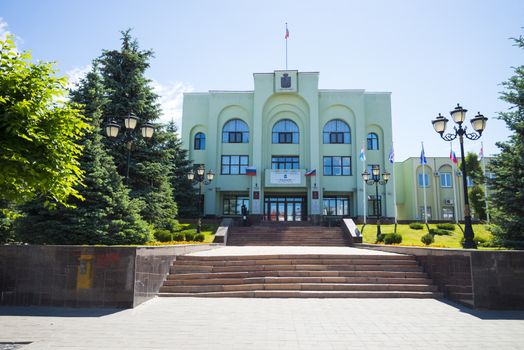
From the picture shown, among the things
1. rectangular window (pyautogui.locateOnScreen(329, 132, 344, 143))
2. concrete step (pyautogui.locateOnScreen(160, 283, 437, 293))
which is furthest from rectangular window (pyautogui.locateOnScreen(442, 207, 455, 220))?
concrete step (pyautogui.locateOnScreen(160, 283, 437, 293))

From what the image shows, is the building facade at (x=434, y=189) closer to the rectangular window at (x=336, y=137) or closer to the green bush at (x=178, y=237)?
the rectangular window at (x=336, y=137)

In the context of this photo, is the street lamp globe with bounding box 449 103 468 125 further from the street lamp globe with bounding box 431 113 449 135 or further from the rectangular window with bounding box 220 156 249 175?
the rectangular window with bounding box 220 156 249 175

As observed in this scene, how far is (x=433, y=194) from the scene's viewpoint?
4144 cm

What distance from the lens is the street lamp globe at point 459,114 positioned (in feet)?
37.6

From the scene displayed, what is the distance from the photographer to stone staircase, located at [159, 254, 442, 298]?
10.8 m

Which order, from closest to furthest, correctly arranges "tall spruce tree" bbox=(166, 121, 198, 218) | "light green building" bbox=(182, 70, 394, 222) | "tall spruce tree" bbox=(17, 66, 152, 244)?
"tall spruce tree" bbox=(17, 66, 152, 244)
"tall spruce tree" bbox=(166, 121, 198, 218)
"light green building" bbox=(182, 70, 394, 222)

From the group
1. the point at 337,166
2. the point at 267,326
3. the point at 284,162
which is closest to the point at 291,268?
the point at 267,326

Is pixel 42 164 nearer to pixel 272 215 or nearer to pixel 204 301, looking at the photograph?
pixel 204 301

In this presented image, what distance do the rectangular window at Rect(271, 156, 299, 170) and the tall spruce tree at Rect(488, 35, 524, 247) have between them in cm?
2370

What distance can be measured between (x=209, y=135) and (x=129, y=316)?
30585 mm

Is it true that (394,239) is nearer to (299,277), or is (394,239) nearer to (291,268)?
(291,268)

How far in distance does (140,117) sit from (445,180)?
34.7 m

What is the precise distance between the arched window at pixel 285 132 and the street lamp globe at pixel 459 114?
86.3ft

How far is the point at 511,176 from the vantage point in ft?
44.6
